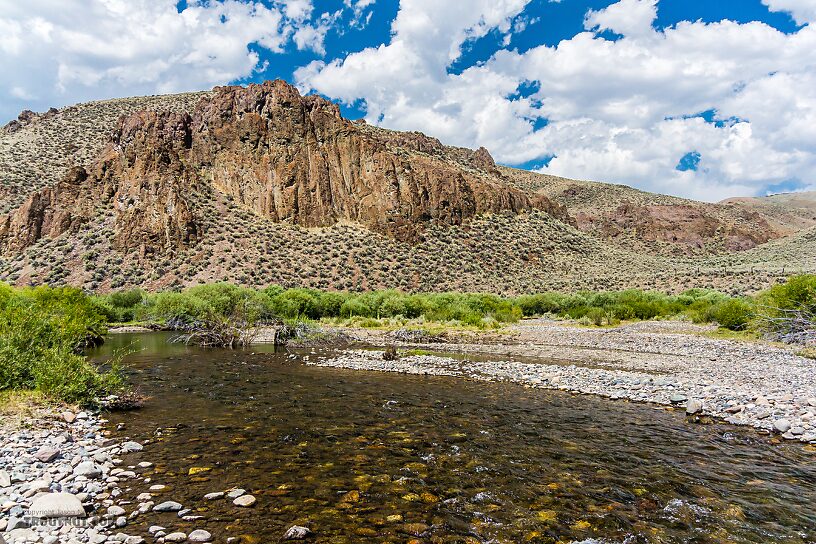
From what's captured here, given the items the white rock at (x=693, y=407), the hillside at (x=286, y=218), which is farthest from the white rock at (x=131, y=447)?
the hillside at (x=286, y=218)

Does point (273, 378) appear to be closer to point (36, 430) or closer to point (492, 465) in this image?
point (36, 430)

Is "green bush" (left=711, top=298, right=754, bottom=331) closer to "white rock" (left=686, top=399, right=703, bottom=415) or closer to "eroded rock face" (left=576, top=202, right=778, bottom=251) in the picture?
"white rock" (left=686, top=399, right=703, bottom=415)

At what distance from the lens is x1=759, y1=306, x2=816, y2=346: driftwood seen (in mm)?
20984

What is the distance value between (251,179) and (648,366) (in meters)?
60.7

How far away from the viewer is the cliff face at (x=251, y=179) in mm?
59812

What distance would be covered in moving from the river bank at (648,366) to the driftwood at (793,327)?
783 millimetres

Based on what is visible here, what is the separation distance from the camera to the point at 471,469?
8.66 metres

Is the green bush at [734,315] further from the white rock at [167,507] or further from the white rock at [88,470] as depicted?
the white rock at [88,470]

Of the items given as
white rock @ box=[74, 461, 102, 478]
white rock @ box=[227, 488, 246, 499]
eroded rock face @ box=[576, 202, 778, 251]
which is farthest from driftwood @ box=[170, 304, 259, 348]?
eroded rock face @ box=[576, 202, 778, 251]

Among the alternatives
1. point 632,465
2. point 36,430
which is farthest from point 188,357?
point 632,465

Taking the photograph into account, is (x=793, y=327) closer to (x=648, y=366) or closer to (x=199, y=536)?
(x=648, y=366)

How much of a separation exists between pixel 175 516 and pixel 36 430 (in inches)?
188

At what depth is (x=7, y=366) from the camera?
11109 mm

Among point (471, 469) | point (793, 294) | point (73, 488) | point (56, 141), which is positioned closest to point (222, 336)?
point (73, 488)
